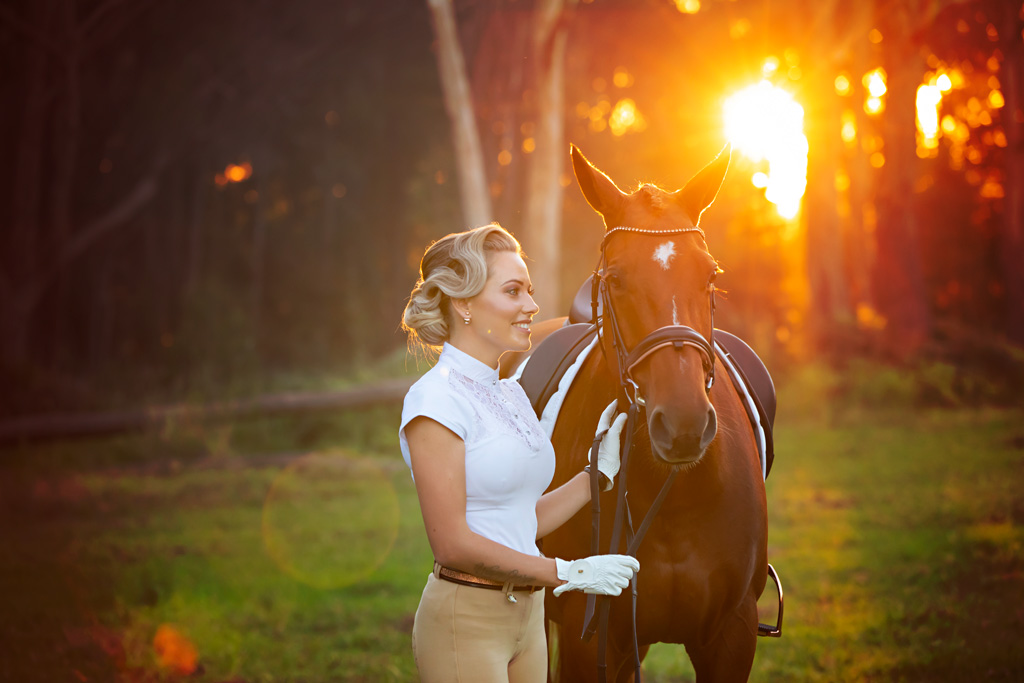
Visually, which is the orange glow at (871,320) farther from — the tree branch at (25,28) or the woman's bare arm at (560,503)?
the tree branch at (25,28)

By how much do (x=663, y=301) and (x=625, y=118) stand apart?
1845 cm

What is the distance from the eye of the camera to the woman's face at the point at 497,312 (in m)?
2.30

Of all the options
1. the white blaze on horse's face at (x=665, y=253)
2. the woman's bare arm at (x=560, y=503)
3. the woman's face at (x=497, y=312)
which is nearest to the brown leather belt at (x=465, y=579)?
the woman's bare arm at (x=560, y=503)

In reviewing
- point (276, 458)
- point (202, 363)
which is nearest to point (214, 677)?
point (276, 458)

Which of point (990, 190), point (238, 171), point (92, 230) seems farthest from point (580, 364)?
A: point (990, 190)

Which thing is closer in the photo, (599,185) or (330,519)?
(599,185)

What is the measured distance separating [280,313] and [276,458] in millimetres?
19308

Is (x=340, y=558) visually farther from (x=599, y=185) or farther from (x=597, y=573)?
(x=597, y=573)

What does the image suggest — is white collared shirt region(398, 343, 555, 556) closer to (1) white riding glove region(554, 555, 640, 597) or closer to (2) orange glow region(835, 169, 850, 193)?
(1) white riding glove region(554, 555, 640, 597)

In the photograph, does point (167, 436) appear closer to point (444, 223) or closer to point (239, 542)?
point (239, 542)

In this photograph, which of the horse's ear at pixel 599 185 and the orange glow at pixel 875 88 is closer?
the horse's ear at pixel 599 185

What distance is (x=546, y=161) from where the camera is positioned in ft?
42.0

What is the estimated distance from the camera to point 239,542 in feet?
26.8

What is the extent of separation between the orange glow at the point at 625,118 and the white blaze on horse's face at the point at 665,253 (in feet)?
54.3
